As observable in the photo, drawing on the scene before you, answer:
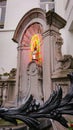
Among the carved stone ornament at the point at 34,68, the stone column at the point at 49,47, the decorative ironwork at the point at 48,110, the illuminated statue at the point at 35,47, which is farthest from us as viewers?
the illuminated statue at the point at 35,47

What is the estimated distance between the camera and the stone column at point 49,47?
13.8ft

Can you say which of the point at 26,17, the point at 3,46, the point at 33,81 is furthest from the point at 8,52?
the point at 33,81

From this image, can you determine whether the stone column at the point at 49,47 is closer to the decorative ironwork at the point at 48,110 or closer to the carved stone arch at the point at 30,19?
the carved stone arch at the point at 30,19

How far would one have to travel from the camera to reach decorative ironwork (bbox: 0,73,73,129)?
52 cm

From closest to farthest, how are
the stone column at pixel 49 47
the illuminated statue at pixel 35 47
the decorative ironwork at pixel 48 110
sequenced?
the decorative ironwork at pixel 48 110
the stone column at pixel 49 47
the illuminated statue at pixel 35 47

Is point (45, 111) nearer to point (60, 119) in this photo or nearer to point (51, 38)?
point (60, 119)

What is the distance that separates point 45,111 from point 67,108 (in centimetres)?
7

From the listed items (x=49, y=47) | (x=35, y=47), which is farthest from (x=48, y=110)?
(x=35, y=47)

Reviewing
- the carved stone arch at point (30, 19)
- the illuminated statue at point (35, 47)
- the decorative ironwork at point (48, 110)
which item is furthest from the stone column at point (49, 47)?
the decorative ironwork at point (48, 110)

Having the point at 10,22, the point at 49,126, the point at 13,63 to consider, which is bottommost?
the point at 49,126

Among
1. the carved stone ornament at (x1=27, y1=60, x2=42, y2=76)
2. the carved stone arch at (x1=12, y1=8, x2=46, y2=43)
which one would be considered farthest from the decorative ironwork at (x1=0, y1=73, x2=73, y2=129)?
the carved stone arch at (x1=12, y1=8, x2=46, y2=43)

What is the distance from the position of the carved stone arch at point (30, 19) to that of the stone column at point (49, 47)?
0.27 meters

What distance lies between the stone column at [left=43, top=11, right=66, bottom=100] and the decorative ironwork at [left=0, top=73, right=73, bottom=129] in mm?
3562

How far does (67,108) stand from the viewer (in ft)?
1.69
